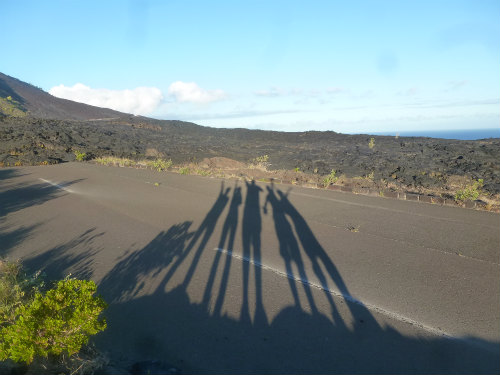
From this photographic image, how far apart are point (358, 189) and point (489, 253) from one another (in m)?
5.54

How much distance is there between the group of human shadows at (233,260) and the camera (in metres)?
4.48

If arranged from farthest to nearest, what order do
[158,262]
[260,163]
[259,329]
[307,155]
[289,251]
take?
[307,155]
[260,163]
[289,251]
[158,262]
[259,329]

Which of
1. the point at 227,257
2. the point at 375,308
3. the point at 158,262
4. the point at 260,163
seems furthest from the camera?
the point at 260,163

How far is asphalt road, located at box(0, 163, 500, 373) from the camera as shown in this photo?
11.2ft

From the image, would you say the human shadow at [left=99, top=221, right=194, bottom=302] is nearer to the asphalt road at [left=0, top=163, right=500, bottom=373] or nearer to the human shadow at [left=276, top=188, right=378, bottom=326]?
the asphalt road at [left=0, top=163, right=500, bottom=373]

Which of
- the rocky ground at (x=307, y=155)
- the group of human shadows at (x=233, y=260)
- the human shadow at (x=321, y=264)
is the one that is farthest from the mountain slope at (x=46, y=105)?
the human shadow at (x=321, y=264)

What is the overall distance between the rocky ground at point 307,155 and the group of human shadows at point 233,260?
6.20 meters

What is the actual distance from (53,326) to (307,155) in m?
20.0

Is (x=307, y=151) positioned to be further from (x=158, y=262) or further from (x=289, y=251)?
(x=158, y=262)

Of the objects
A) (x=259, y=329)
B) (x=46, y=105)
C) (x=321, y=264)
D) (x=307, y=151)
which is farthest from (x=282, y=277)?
(x=46, y=105)

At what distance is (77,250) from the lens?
21.1 feet

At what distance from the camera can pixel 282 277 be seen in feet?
16.6

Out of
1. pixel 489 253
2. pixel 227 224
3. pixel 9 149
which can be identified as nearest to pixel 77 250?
pixel 227 224

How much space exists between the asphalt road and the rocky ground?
5222 mm
